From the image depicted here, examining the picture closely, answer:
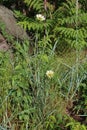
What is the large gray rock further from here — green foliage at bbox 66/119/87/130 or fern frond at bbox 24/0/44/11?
green foliage at bbox 66/119/87/130

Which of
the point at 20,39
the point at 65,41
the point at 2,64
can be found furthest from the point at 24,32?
the point at 2,64

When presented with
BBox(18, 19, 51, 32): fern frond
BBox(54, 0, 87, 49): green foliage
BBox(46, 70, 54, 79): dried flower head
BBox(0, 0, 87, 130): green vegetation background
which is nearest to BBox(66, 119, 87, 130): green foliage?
BBox(0, 0, 87, 130): green vegetation background

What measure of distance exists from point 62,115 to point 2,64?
97cm

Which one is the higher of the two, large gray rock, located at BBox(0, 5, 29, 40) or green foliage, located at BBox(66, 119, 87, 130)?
large gray rock, located at BBox(0, 5, 29, 40)

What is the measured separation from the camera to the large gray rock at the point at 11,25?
5.66 m

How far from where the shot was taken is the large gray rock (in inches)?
223

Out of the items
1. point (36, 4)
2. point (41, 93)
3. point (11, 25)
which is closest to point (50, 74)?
point (41, 93)

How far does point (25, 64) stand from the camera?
4.19 meters

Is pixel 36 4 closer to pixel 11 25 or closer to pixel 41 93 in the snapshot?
pixel 11 25

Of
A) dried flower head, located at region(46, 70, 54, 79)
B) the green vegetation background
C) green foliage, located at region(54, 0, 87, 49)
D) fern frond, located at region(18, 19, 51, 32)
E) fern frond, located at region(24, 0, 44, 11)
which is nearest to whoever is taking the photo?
the green vegetation background

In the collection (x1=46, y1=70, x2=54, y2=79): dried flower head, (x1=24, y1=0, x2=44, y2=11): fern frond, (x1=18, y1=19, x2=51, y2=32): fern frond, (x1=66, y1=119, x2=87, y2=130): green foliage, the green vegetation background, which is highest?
(x1=24, y1=0, x2=44, y2=11): fern frond

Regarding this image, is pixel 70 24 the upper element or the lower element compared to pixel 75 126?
upper

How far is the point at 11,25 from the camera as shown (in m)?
5.78

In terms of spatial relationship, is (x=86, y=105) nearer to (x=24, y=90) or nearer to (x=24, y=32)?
(x=24, y=90)
